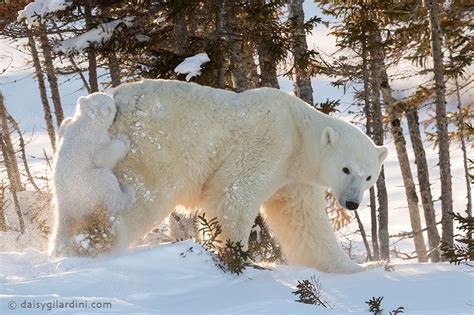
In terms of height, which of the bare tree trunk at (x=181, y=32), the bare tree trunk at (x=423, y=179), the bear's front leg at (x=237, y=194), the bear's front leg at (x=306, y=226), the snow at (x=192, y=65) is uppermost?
the bare tree trunk at (x=181, y=32)

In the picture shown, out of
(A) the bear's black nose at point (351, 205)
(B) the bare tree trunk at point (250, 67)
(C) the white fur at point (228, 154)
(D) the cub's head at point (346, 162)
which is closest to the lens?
(C) the white fur at point (228, 154)

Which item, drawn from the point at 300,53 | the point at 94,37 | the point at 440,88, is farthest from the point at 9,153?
the point at 440,88

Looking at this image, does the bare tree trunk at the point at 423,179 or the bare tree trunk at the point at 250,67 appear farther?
the bare tree trunk at the point at 423,179

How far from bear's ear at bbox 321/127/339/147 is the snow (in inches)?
118

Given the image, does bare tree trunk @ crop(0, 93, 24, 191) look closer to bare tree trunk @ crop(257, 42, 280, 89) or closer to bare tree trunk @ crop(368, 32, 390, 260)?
bare tree trunk @ crop(257, 42, 280, 89)

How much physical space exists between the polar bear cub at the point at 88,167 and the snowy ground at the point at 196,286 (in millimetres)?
563

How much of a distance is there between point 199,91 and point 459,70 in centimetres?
797

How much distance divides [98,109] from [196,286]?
2.63 m

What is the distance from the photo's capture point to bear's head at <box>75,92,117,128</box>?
727cm

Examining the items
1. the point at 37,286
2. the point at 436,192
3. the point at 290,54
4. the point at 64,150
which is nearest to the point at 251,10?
the point at 290,54

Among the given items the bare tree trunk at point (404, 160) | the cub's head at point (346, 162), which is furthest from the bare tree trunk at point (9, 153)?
the cub's head at point (346, 162)

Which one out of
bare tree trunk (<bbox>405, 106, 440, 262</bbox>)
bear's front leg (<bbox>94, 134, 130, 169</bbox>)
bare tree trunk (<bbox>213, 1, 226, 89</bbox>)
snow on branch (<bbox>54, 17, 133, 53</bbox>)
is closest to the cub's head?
bear's front leg (<bbox>94, 134, 130, 169</bbox>)

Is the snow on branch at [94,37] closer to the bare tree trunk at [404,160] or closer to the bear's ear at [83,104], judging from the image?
the bear's ear at [83,104]

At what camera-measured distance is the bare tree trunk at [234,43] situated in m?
11.4
